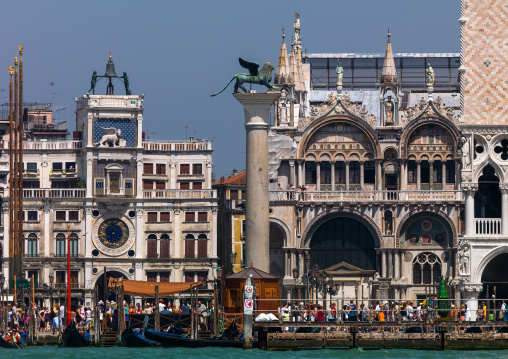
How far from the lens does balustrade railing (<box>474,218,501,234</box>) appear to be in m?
71.6

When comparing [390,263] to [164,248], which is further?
[164,248]

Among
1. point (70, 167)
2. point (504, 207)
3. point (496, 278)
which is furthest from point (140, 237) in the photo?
point (504, 207)

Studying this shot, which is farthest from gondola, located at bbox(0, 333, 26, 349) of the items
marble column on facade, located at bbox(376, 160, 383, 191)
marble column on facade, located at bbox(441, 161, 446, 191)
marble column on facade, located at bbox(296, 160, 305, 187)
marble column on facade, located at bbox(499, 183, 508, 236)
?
marble column on facade, located at bbox(441, 161, 446, 191)

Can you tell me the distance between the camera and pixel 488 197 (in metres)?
72.5

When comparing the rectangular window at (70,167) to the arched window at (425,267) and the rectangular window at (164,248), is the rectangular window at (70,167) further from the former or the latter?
the arched window at (425,267)

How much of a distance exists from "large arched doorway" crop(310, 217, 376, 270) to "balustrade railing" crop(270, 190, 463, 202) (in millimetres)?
1374

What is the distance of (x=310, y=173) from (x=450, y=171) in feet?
25.6

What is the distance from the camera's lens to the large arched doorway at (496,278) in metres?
72.2

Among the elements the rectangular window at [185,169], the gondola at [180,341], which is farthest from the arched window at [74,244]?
the gondola at [180,341]

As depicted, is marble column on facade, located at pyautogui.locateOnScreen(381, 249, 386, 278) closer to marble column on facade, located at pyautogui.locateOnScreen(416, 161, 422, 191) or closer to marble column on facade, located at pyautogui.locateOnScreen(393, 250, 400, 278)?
marble column on facade, located at pyautogui.locateOnScreen(393, 250, 400, 278)

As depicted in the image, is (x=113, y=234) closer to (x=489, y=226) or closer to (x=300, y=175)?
(x=300, y=175)

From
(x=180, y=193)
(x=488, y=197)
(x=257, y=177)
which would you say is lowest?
(x=488, y=197)

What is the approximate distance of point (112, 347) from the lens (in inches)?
2726

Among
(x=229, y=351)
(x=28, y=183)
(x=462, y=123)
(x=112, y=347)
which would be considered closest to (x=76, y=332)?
(x=112, y=347)
